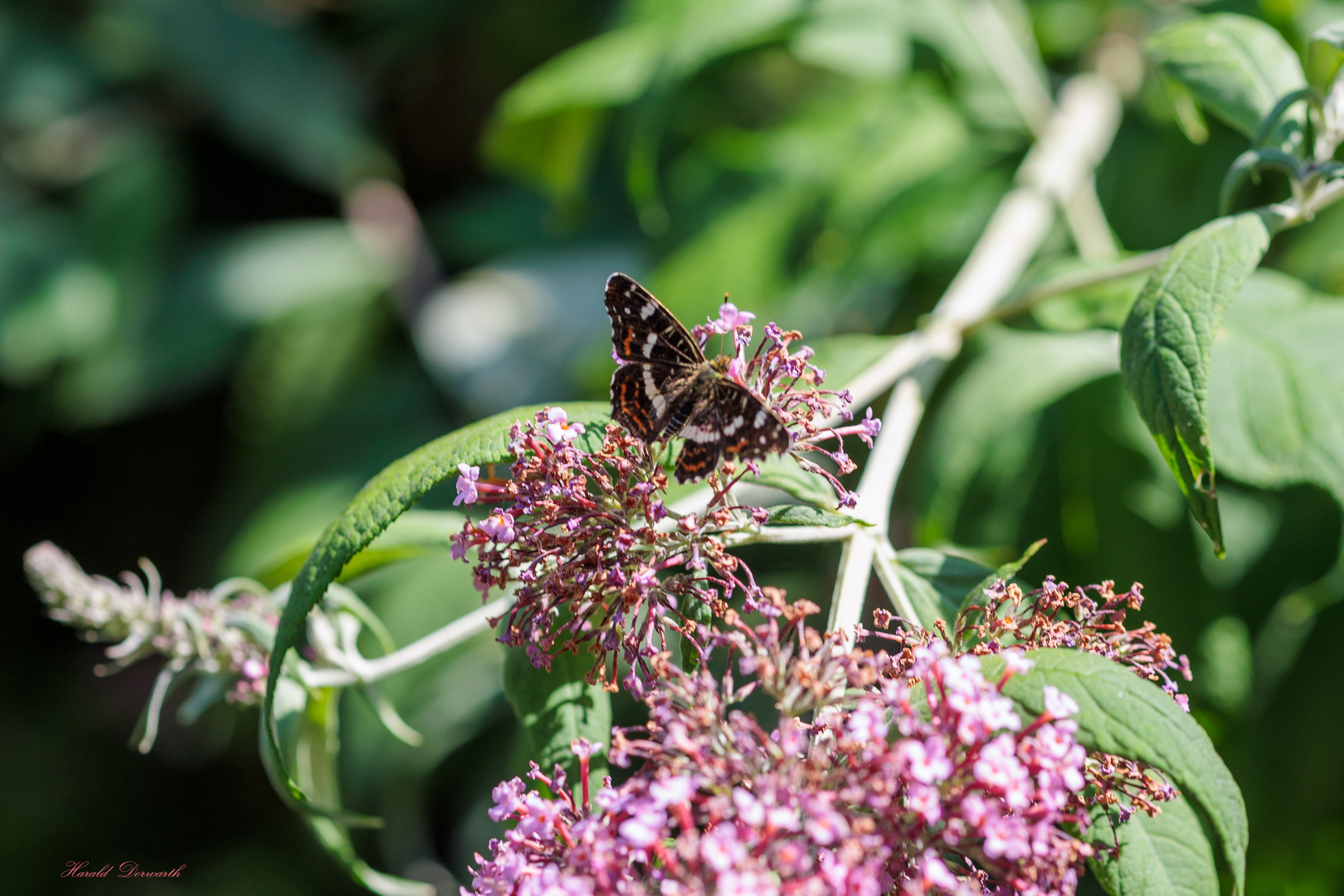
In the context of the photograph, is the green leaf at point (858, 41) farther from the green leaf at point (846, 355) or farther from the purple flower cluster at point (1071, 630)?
the purple flower cluster at point (1071, 630)

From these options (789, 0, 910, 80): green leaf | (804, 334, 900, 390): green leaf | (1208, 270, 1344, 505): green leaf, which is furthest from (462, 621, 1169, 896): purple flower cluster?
(789, 0, 910, 80): green leaf

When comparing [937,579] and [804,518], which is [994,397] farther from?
[804,518]

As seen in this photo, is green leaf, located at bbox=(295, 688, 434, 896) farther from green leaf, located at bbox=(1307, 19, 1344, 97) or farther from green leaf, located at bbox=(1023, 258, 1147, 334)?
green leaf, located at bbox=(1307, 19, 1344, 97)

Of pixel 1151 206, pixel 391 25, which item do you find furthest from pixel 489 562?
pixel 391 25

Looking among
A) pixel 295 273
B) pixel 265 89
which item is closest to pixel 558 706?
pixel 295 273

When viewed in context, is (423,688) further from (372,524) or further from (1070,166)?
(1070,166)
